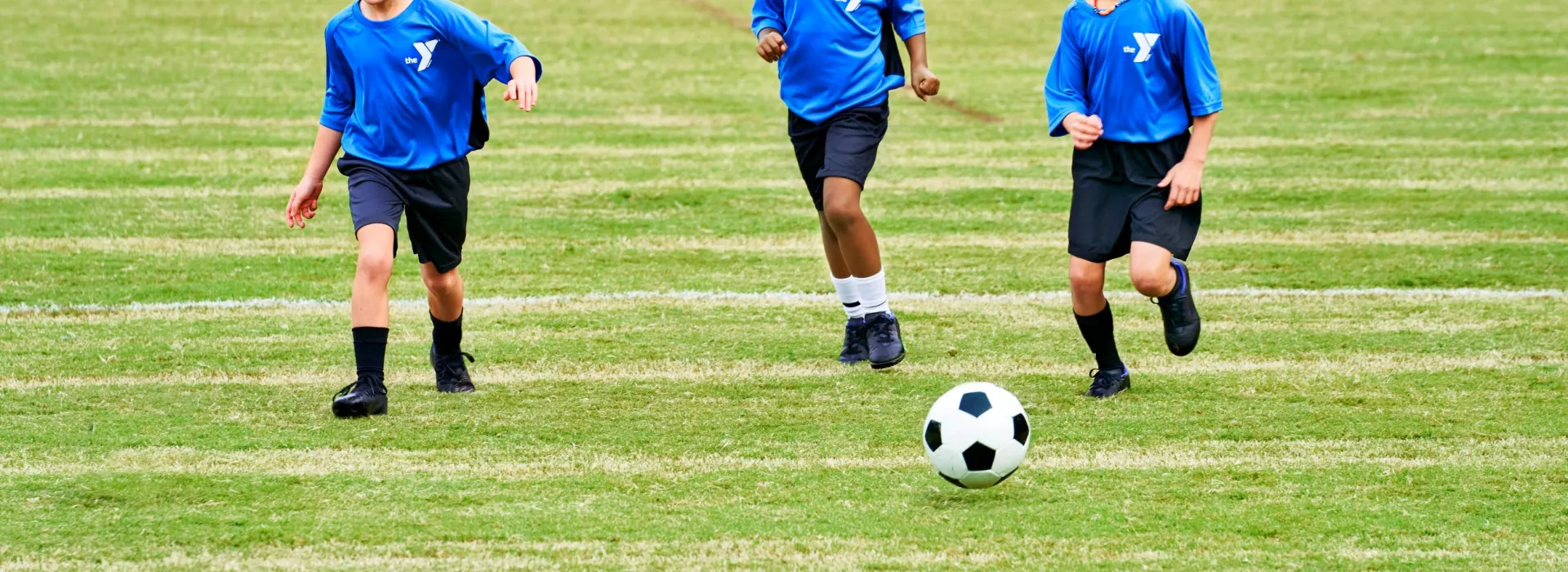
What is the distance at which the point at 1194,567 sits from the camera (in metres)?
4.27

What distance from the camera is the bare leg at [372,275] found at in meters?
6.00

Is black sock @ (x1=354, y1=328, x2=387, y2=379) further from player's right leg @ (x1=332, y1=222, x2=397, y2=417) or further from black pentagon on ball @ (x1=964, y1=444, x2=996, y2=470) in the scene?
black pentagon on ball @ (x1=964, y1=444, x2=996, y2=470)

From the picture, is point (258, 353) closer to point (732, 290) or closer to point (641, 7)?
point (732, 290)

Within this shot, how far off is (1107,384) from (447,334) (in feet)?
7.61

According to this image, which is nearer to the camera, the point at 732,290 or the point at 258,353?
the point at 258,353

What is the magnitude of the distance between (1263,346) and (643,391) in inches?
97.3

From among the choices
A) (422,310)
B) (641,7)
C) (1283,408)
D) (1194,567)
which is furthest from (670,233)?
(641,7)

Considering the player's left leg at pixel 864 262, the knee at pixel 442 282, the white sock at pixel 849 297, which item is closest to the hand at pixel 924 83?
the player's left leg at pixel 864 262

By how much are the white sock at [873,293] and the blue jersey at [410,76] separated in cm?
158

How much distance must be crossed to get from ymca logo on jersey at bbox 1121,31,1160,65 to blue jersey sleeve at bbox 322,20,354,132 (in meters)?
2.60

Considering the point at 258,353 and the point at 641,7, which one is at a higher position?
the point at 258,353

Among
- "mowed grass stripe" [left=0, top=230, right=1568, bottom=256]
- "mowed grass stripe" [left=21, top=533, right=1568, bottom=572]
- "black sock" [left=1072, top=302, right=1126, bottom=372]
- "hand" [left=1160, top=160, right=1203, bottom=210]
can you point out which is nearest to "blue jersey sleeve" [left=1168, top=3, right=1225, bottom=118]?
"hand" [left=1160, top=160, right=1203, bottom=210]

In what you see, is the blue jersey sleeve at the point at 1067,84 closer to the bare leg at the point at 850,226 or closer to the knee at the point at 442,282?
the bare leg at the point at 850,226

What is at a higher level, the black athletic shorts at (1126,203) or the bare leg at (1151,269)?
the black athletic shorts at (1126,203)
